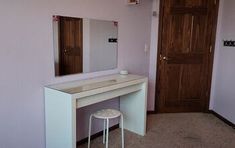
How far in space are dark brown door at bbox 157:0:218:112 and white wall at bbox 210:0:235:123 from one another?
0.11m

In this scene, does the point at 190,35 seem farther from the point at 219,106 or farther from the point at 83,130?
the point at 83,130

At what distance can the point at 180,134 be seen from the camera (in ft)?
9.21

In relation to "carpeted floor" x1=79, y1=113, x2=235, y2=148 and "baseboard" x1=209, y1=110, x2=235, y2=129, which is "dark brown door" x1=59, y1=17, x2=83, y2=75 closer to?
"carpeted floor" x1=79, y1=113, x2=235, y2=148

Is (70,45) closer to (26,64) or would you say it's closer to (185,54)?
(26,64)

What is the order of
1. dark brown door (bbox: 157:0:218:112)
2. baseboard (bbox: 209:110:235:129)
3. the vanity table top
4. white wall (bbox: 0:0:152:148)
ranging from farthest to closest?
dark brown door (bbox: 157:0:218:112), baseboard (bbox: 209:110:235:129), the vanity table top, white wall (bbox: 0:0:152:148)

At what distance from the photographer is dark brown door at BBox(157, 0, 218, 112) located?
10.8 feet

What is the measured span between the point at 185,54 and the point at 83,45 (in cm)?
178

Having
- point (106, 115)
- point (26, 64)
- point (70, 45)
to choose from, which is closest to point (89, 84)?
point (106, 115)

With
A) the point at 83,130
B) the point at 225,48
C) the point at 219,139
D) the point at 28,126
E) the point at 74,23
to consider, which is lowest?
the point at 219,139

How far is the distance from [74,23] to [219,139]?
7.40 ft

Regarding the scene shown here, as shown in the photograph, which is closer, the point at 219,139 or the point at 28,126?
the point at 28,126

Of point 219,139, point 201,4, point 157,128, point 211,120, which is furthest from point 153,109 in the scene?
point 201,4

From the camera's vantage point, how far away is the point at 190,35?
3367mm

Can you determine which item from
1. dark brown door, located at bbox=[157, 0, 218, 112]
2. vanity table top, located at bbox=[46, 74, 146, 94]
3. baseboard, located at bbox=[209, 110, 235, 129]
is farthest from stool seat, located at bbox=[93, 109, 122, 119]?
baseboard, located at bbox=[209, 110, 235, 129]
